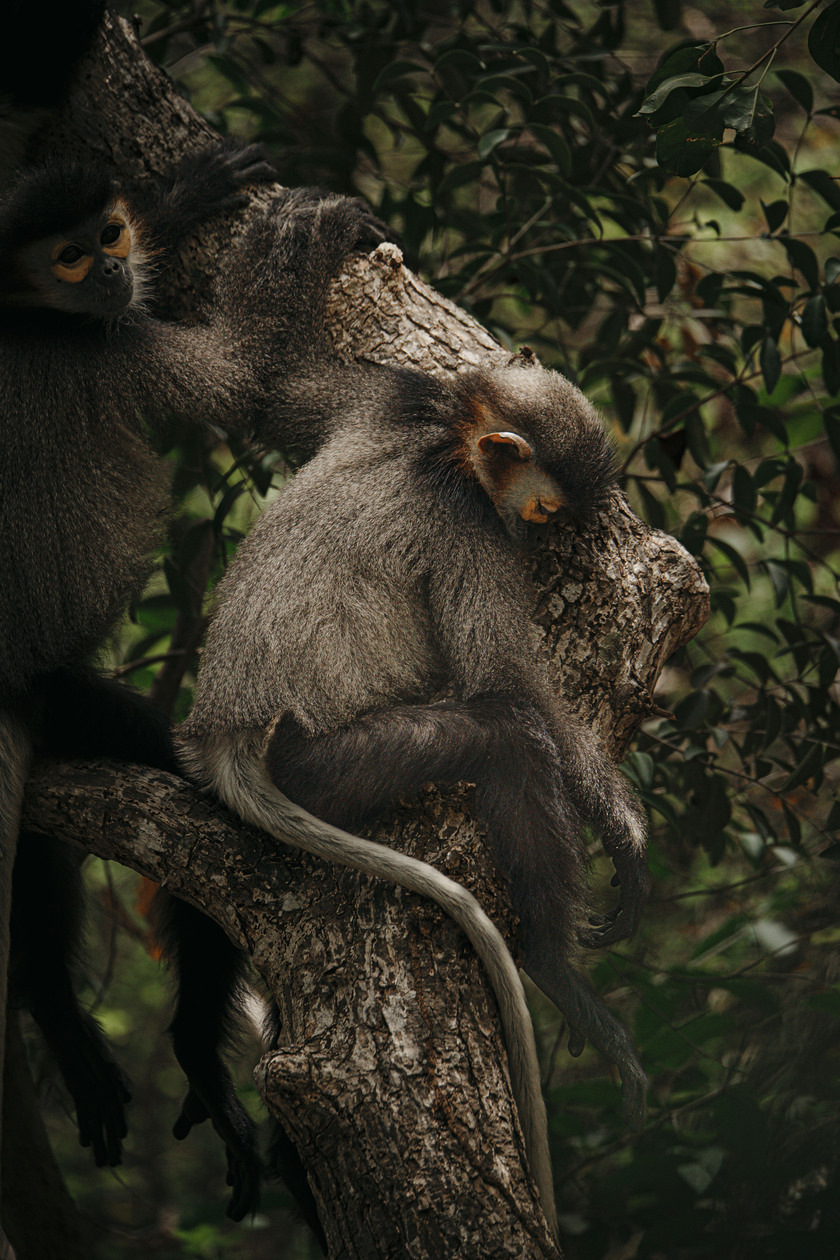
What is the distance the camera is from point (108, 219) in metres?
3.02

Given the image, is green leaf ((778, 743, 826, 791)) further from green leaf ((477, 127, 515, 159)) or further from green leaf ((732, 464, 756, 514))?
green leaf ((477, 127, 515, 159))

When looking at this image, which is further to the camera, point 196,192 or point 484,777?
point 196,192

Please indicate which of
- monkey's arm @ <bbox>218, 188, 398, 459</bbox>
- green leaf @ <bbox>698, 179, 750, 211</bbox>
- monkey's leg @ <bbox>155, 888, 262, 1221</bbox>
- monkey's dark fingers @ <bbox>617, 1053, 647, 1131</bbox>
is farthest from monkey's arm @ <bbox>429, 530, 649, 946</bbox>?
green leaf @ <bbox>698, 179, 750, 211</bbox>

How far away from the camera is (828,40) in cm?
224

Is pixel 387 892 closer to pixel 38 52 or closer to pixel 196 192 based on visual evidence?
pixel 196 192

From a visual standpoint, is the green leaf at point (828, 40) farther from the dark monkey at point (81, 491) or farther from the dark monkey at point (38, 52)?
the dark monkey at point (38, 52)

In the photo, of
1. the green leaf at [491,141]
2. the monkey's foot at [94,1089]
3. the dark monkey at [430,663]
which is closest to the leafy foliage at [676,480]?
the green leaf at [491,141]

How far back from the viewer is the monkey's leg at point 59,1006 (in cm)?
322

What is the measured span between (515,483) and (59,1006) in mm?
2135

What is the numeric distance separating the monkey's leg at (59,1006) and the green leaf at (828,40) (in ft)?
9.85

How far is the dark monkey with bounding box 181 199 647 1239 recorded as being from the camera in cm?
254

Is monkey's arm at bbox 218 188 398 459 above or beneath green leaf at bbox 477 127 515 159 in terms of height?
beneath

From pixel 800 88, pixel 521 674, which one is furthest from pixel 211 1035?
pixel 800 88

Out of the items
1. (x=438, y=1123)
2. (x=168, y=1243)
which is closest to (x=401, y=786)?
(x=438, y=1123)
